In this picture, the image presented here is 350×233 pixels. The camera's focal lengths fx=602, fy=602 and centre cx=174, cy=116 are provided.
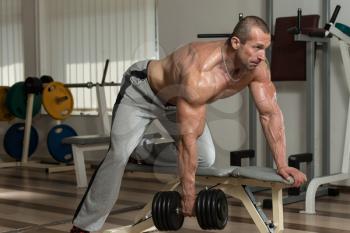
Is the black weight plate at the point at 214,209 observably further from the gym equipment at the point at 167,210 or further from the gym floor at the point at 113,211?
the gym floor at the point at 113,211

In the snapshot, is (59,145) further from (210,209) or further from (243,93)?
(210,209)

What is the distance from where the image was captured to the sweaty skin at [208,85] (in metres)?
2.20

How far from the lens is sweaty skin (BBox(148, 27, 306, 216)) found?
86.7 inches

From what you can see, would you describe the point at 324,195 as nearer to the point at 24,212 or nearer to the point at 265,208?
the point at 265,208

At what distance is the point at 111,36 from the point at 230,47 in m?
3.80

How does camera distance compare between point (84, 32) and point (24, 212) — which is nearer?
point (24, 212)

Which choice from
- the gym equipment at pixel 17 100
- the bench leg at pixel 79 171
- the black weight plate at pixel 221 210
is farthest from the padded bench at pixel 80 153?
the black weight plate at pixel 221 210

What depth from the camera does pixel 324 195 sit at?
4.17 metres

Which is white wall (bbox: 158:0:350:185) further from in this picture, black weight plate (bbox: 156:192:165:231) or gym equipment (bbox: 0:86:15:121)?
black weight plate (bbox: 156:192:165:231)

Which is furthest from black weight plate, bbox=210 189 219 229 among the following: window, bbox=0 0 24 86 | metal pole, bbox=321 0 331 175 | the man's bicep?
window, bbox=0 0 24 86

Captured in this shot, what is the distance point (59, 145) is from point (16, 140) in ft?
2.65

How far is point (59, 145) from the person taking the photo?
5.84 m

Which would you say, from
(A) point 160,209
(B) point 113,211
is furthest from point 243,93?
(A) point 160,209

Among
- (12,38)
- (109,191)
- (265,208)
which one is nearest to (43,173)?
(12,38)
